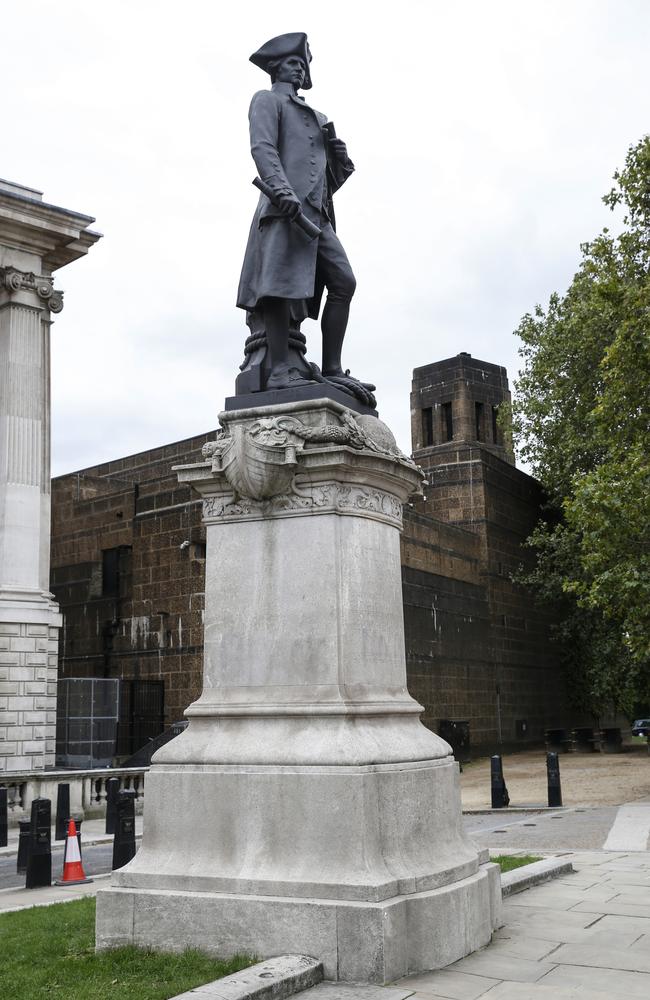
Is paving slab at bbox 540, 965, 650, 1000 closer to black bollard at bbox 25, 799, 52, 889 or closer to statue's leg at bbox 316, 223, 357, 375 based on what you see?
statue's leg at bbox 316, 223, 357, 375

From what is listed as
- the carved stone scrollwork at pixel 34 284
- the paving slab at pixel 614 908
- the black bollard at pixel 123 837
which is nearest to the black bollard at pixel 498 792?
the black bollard at pixel 123 837

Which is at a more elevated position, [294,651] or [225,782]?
[294,651]

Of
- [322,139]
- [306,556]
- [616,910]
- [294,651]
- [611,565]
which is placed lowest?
[616,910]

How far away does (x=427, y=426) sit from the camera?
48469 mm

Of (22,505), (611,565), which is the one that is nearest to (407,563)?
(611,565)

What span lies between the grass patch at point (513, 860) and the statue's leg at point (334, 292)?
4659 millimetres

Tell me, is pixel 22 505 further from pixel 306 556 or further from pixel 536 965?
pixel 536 965

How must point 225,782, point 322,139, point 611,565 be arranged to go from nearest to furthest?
point 225,782
point 322,139
point 611,565

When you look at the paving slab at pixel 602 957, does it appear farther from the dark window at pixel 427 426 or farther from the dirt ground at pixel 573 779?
the dark window at pixel 427 426

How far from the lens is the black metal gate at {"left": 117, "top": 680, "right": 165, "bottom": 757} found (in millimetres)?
24266

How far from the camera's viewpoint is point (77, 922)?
6988 mm

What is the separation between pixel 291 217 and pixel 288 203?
0.16 m

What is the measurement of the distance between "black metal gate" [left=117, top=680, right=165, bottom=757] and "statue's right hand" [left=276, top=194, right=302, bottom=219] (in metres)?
18.9

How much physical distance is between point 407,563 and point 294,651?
2145cm
